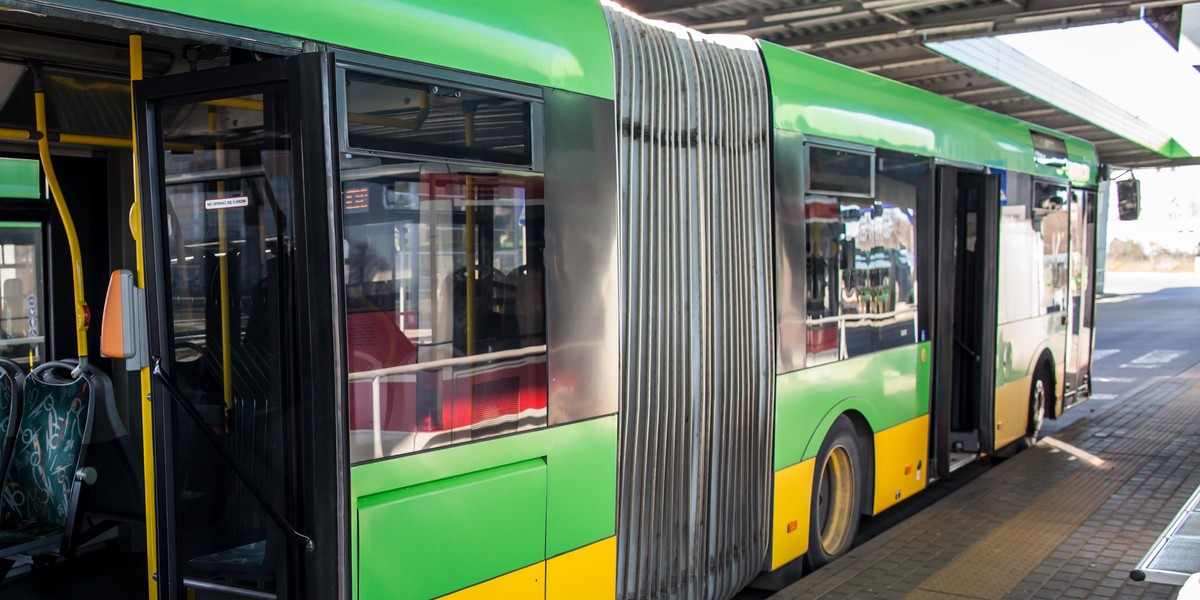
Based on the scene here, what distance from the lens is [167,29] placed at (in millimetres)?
2803

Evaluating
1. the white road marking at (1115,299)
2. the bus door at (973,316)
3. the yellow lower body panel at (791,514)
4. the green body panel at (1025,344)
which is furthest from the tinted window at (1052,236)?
the white road marking at (1115,299)

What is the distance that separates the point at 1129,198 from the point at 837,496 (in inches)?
393

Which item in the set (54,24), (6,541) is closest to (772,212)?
(54,24)

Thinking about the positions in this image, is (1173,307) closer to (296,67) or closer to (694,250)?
(694,250)

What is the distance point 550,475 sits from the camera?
4.08m

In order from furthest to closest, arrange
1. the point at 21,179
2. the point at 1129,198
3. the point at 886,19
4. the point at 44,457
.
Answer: the point at 1129,198 → the point at 886,19 → the point at 21,179 → the point at 44,457

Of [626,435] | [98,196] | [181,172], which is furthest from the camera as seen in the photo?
[98,196]

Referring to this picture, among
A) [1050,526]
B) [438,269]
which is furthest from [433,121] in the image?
[1050,526]

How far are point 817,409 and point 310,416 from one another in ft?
12.1

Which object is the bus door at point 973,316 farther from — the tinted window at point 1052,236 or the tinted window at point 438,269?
the tinted window at point 438,269

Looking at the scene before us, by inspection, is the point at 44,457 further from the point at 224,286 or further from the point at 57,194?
the point at 224,286

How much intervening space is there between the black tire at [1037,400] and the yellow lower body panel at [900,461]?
9.19ft

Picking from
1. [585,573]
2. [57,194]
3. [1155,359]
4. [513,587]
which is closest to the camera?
[513,587]

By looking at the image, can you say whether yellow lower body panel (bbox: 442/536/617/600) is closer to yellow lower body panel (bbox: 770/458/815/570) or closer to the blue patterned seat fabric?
yellow lower body panel (bbox: 770/458/815/570)
